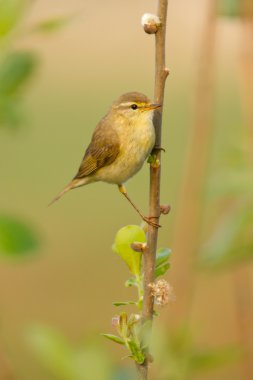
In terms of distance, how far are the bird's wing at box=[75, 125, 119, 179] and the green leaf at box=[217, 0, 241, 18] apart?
399mm

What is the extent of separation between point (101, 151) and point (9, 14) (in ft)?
2.10

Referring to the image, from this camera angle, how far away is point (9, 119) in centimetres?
211

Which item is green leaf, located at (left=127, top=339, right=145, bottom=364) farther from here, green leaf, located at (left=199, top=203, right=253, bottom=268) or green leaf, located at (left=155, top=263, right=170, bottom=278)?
green leaf, located at (left=199, top=203, right=253, bottom=268)

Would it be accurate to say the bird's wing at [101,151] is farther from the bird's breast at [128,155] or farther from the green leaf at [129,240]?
the green leaf at [129,240]

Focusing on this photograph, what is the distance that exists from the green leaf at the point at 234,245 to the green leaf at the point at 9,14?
0.64 meters

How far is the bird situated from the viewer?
2.22m

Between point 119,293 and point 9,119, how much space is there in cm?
264

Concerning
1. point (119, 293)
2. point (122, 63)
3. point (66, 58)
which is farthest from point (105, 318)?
point (66, 58)

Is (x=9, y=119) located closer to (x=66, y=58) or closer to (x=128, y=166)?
(x=128, y=166)

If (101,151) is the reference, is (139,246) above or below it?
above

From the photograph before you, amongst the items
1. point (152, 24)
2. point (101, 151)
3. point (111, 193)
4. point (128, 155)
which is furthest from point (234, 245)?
Result: point (111, 193)

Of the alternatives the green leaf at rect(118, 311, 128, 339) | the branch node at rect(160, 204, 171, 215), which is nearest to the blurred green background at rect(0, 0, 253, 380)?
the green leaf at rect(118, 311, 128, 339)

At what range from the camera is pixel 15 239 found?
195cm

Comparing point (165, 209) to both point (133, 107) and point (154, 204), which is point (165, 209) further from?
point (133, 107)
